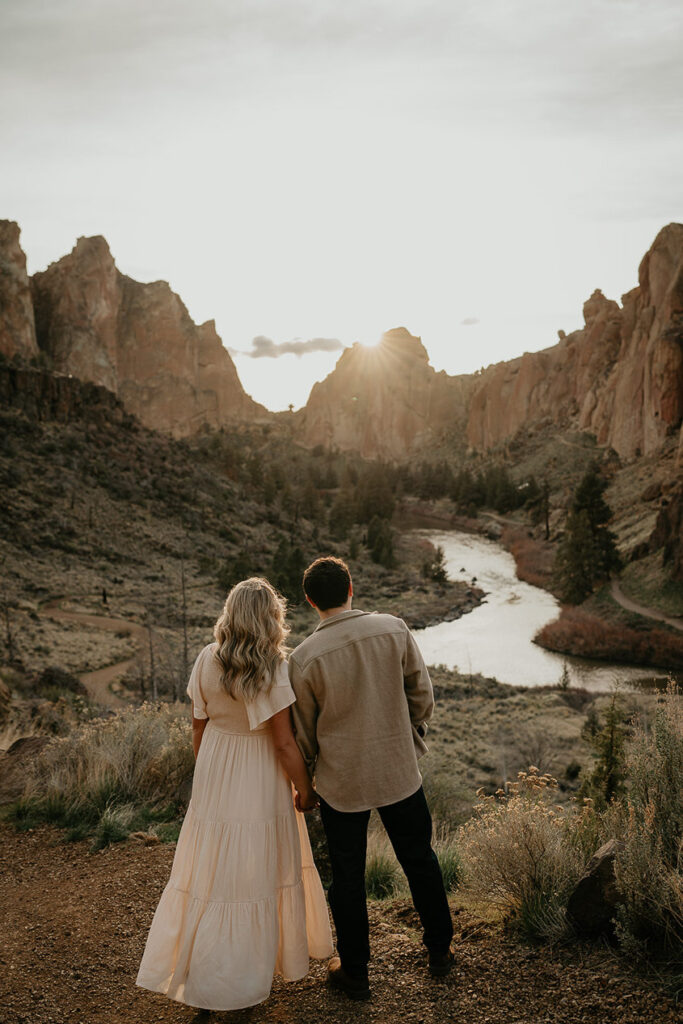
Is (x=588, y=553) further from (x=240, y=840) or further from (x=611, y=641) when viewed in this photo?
(x=240, y=840)

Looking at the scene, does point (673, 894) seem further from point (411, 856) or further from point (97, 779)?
point (97, 779)

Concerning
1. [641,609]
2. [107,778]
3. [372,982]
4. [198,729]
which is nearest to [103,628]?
[107,778]

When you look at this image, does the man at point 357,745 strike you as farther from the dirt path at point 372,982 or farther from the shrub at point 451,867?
the shrub at point 451,867

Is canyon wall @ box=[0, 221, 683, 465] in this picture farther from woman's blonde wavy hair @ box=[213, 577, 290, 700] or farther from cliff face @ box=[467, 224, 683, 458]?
woman's blonde wavy hair @ box=[213, 577, 290, 700]

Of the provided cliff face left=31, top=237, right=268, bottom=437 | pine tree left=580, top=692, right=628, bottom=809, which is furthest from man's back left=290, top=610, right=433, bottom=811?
cliff face left=31, top=237, right=268, bottom=437

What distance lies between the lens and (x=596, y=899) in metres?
2.92

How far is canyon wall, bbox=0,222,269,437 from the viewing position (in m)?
84.5

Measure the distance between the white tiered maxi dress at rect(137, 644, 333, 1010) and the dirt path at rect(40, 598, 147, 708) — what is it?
43.0 ft

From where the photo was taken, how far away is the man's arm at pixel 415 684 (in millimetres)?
2771

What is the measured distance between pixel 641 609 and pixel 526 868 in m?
26.8

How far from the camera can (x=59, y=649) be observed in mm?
18672

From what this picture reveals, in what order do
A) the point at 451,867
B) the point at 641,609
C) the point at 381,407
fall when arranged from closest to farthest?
the point at 451,867 < the point at 641,609 < the point at 381,407

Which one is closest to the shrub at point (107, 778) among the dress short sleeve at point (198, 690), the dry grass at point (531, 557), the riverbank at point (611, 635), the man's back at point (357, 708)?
the dress short sleeve at point (198, 690)

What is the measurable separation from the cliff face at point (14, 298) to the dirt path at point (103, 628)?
5018 centimetres
